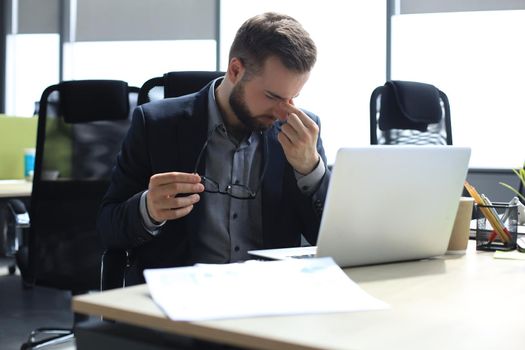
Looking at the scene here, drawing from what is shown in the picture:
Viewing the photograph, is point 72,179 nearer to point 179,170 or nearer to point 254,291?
point 179,170

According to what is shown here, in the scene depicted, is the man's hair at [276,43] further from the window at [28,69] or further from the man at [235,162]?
the window at [28,69]

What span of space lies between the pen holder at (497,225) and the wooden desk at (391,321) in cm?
40

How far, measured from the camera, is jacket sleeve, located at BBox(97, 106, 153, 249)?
1526mm

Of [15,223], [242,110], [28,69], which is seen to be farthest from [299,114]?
[28,69]

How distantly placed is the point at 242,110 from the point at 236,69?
0.34 ft

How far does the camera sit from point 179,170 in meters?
1.66

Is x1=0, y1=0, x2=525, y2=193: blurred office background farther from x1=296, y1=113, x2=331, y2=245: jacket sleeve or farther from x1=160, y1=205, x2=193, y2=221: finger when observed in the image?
x1=160, y1=205, x2=193, y2=221: finger

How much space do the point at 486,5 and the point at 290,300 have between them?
13.1 feet

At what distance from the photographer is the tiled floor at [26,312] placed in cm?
300

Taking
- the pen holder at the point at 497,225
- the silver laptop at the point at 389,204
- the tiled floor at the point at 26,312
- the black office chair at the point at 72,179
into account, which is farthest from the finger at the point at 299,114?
the tiled floor at the point at 26,312

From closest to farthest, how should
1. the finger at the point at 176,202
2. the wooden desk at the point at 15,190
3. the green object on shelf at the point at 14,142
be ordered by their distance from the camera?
the finger at the point at 176,202, the wooden desk at the point at 15,190, the green object on shelf at the point at 14,142

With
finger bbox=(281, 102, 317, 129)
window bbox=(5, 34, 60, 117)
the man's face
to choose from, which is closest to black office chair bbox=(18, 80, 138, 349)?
the man's face

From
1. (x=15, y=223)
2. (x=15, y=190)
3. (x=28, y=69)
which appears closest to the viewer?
(x=15, y=190)

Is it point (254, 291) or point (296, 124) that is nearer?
point (254, 291)
